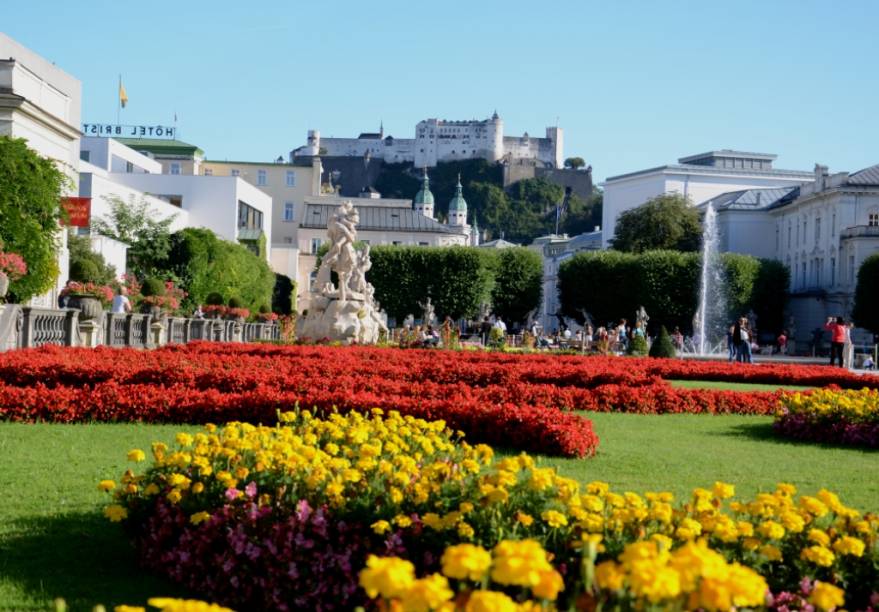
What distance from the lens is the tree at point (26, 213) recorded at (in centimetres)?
3022

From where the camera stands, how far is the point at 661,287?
2489 inches

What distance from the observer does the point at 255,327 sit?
4981 centimetres

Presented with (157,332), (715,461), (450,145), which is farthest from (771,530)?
(450,145)

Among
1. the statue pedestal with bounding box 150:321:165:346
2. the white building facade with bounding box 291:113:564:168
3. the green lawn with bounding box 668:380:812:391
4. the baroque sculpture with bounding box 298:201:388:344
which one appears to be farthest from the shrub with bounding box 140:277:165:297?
the white building facade with bounding box 291:113:564:168

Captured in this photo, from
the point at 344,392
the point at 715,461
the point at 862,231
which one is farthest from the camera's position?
the point at 862,231

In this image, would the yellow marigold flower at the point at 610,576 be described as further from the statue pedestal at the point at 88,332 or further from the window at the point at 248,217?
the window at the point at 248,217

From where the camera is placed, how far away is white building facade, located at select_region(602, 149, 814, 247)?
94125 mm

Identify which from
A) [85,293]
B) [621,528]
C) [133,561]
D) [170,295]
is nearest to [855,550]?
[621,528]

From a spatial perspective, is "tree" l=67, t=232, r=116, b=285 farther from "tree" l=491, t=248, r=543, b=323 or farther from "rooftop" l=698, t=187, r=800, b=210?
"rooftop" l=698, t=187, r=800, b=210

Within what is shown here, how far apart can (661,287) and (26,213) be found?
4007 centimetres

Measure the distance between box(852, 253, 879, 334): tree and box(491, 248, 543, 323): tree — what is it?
60.7 feet

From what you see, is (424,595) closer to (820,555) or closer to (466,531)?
(466,531)

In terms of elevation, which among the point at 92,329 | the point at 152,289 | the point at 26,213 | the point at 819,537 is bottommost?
the point at 819,537

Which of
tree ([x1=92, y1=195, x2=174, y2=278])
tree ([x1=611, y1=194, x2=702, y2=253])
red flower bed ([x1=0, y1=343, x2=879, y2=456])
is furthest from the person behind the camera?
tree ([x1=611, y1=194, x2=702, y2=253])
